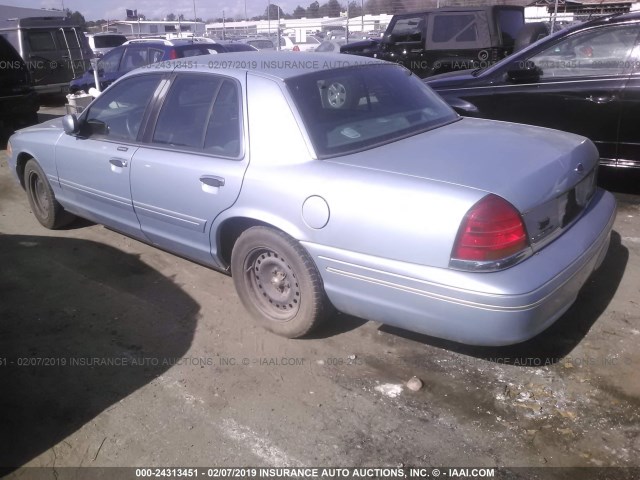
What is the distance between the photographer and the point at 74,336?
3.64m

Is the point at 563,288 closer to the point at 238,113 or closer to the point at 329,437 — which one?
the point at 329,437

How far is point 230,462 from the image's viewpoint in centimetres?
255

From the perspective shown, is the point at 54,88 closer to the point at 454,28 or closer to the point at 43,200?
the point at 454,28

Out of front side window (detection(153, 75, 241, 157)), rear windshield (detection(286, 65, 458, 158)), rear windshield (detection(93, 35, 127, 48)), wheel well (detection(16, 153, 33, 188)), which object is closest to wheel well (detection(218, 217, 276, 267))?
front side window (detection(153, 75, 241, 157))

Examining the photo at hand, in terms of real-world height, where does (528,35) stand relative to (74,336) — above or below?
above

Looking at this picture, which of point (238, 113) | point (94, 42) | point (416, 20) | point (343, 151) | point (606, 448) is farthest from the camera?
point (94, 42)

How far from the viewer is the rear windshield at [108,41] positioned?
2366 cm

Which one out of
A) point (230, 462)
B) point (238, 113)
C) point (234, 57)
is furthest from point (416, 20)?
point (230, 462)

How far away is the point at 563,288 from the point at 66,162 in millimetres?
3898

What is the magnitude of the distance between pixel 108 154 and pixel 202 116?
0.98 m

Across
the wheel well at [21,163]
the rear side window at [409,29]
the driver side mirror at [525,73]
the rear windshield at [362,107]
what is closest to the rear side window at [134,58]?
the rear side window at [409,29]

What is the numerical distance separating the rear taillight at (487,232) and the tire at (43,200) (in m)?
4.03

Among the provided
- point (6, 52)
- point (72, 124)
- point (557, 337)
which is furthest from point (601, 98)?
point (6, 52)

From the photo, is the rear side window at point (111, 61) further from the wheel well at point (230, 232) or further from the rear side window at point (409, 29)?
the wheel well at point (230, 232)
